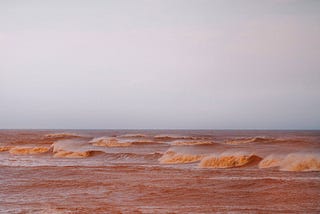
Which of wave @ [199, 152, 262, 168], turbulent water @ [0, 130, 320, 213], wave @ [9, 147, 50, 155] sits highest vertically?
wave @ [199, 152, 262, 168]

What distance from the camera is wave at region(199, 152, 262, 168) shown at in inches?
777

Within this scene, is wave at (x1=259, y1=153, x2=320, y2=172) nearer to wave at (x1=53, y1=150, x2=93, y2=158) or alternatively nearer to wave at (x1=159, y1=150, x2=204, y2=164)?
wave at (x1=159, y1=150, x2=204, y2=164)

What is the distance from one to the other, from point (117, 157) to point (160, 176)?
10774 millimetres

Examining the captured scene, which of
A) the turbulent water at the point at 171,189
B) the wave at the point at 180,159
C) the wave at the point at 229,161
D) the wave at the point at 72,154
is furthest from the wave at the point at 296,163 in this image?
the wave at the point at 72,154

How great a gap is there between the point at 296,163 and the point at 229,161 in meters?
3.41

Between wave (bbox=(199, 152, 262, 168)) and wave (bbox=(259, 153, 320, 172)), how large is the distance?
3.44 feet

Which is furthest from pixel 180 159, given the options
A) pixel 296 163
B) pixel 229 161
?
pixel 296 163

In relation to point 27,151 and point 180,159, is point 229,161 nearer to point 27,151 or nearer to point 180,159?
point 180,159

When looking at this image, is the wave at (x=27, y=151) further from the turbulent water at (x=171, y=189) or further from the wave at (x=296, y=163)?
the wave at (x=296, y=163)

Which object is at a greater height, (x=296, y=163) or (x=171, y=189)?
(x=296, y=163)

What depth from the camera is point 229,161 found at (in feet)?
65.7

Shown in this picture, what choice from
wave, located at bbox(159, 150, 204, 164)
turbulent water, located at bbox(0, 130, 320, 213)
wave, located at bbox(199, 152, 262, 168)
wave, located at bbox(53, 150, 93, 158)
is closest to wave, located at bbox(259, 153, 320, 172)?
turbulent water, located at bbox(0, 130, 320, 213)

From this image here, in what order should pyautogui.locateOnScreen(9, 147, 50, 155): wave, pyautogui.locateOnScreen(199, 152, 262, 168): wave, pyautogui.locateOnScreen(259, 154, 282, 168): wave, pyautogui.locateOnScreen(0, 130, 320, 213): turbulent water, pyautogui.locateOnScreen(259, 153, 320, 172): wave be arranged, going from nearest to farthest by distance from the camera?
pyautogui.locateOnScreen(0, 130, 320, 213): turbulent water, pyautogui.locateOnScreen(259, 153, 320, 172): wave, pyautogui.locateOnScreen(259, 154, 282, 168): wave, pyautogui.locateOnScreen(199, 152, 262, 168): wave, pyautogui.locateOnScreen(9, 147, 50, 155): wave

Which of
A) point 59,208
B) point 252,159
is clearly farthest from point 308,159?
point 59,208
